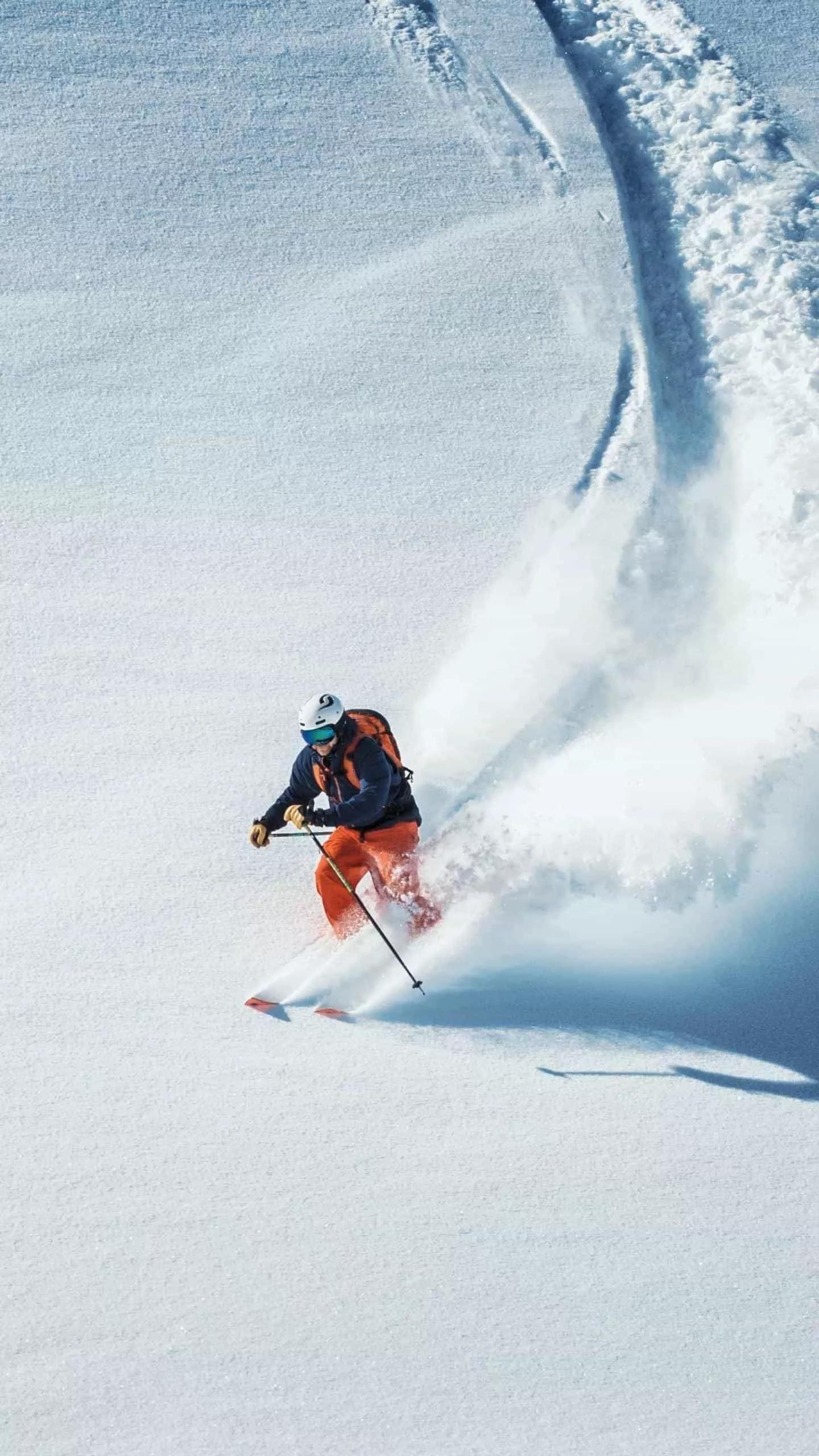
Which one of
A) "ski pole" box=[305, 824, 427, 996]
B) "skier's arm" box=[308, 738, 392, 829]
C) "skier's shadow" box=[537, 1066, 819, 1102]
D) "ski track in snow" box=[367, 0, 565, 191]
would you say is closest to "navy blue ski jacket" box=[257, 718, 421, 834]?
"skier's arm" box=[308, 738, 392, 829]

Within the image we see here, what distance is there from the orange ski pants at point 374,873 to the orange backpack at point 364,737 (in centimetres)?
26

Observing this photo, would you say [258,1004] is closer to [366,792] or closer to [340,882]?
[340,882]

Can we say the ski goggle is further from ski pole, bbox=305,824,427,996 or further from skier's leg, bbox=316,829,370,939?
skier's leg, bbox=316,829,370,939

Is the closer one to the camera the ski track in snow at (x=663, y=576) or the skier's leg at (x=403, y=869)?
the skier's leg at (x=403, y=869)

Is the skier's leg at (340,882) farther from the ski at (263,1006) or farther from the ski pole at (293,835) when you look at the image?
the ski at (263,1006)

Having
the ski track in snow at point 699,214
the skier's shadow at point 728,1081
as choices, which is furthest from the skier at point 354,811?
the ski track in snow at point 699,214

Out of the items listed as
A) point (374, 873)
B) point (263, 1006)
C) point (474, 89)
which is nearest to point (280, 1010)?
point (263, 1006)

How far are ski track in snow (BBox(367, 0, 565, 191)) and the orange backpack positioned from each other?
5568 mm

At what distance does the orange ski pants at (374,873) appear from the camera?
20.5 ft

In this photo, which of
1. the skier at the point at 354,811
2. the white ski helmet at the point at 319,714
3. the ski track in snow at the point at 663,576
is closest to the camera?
the white ski helmet at the point at 319,714

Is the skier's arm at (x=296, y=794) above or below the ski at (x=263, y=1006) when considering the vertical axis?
above

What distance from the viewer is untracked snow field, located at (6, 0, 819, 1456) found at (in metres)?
5.07

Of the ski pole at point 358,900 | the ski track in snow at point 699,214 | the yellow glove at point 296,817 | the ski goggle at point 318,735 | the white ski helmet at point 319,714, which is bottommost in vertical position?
the ski pole at point 358,900

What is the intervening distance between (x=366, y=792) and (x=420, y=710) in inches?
55.8
